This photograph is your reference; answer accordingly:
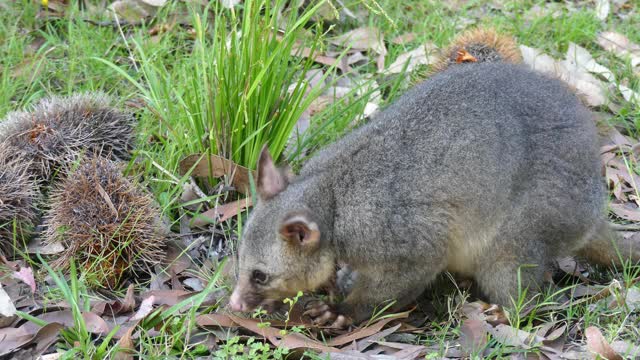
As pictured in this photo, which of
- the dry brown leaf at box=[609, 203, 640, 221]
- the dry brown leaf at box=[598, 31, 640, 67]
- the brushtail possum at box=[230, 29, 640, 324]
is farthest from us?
the dry brown leaf at box=[598, 31, 640, 67]

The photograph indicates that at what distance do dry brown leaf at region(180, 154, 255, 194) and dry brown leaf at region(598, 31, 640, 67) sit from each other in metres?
4.18

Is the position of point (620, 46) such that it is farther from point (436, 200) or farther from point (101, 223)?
point (101, 223)

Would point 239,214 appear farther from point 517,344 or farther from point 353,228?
point 517,344

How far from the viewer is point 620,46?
26.9 feet

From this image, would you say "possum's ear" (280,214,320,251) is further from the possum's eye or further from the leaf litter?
the leaf litter

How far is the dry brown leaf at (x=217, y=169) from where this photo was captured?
241 inches

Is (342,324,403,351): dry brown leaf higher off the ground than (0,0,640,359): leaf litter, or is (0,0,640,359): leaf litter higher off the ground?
(0,0,640,359): leaf litter

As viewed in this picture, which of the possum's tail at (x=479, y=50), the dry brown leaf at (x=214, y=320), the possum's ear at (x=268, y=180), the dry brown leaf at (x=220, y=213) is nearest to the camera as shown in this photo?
the dry brown leaf at (x=214, y=320)

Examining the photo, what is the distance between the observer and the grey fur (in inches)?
207

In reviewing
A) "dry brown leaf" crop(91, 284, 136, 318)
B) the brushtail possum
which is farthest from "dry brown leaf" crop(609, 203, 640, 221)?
"dry brown leaf" crop(91, 284, 136, 318)

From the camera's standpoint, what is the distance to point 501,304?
5.62 meters

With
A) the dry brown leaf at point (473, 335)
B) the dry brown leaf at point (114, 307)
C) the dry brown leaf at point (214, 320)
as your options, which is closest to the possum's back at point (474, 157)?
the dry brown leaf at point (473, 335)

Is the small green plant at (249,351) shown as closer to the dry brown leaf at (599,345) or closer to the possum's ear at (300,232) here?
the possum's ear at (300,232)

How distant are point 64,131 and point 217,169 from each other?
114cm
